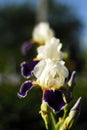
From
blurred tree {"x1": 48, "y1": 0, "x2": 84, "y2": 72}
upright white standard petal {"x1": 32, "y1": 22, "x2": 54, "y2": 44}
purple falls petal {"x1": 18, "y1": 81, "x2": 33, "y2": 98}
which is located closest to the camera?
purple falls petal {"x1": 18, "y1": 81, "x2": 33, "y2": 98}

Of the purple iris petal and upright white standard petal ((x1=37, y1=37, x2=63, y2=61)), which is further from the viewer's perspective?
upright white standard petal ((x1=37, y1=37, x2=63, y2=61))

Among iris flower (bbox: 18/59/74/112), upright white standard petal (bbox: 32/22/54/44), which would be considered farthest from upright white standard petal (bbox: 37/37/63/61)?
upright white standard petal (bbox: 32/22/54/44)

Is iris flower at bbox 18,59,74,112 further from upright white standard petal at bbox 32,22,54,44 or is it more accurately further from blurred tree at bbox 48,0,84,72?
blurred tree at bbox 48,0,84,72

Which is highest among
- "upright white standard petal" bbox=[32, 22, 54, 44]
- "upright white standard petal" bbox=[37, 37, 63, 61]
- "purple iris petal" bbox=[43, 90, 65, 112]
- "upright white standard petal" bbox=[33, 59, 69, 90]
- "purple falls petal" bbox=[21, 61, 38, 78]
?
"upright white standard petal" bbox=[32, 22, 54, 44]

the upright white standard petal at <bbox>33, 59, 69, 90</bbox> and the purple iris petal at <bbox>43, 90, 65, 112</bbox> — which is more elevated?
the upright white standard petal at <bbox>33, 59, 69, 90</bbox>

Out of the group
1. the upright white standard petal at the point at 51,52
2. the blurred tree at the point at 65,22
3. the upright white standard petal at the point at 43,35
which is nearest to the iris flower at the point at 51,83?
the upright white standard petal at the point at 51,52

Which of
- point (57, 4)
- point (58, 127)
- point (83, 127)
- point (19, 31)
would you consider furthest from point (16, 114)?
point (57, 4)

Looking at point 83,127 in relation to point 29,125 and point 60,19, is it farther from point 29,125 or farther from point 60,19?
point 60,19
